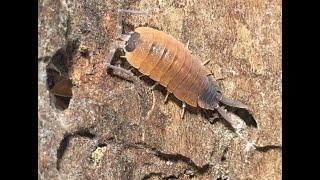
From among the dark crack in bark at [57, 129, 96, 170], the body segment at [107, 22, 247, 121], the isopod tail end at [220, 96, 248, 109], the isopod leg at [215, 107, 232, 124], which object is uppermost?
the body segment at [107, 22, 247, 121]

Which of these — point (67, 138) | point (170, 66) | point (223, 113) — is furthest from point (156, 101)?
point (67, 138)

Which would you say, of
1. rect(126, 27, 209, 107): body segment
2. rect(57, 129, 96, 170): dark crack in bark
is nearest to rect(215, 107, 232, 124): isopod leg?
rect(126, 27, 209, 107): body segment

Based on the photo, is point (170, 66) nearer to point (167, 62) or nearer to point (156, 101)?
point (167, 62)

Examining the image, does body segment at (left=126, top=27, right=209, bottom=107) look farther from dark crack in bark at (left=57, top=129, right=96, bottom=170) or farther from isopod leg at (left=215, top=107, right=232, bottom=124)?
dark crack in bark at (left=57, top=129, right=96, bottom=170)

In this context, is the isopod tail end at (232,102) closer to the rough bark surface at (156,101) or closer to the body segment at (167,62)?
the rough bark surface at (156,101)

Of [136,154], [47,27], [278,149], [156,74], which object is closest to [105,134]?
[136,154]

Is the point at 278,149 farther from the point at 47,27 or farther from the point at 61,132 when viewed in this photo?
the point at 47,27
